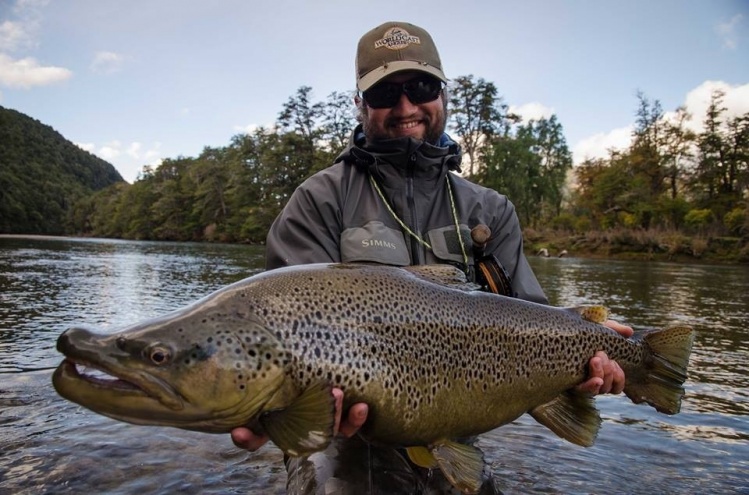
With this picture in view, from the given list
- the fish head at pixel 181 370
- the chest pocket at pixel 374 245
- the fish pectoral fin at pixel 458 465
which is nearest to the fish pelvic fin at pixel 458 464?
the fish pectoral fin at pixel 458 465

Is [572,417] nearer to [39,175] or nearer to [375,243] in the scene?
[375,243]

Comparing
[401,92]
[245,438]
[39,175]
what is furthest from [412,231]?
[39,175]

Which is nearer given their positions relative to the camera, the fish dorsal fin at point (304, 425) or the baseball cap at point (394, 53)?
the fish dorsal fin at point (304, 425)

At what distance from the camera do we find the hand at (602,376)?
2.82 metres

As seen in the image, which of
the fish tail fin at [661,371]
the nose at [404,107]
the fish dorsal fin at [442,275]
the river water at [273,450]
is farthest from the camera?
the river water at [273,450]

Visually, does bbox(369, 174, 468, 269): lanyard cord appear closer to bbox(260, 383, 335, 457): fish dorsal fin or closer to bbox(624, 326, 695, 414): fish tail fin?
bbox(624, 326, 695, 414): fish tail fin

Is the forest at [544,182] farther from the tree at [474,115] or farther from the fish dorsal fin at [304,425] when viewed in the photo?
the fish dorsal fin at [304,425]

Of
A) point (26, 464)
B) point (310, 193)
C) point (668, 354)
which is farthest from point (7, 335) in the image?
point (668, 354)

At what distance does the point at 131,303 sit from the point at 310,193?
10.5 metres

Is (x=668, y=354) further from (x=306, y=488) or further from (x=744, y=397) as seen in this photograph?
(x=744, y=397)

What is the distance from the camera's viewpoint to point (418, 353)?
233 cm

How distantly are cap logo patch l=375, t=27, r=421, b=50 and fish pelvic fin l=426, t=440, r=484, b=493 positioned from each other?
2.40 meters

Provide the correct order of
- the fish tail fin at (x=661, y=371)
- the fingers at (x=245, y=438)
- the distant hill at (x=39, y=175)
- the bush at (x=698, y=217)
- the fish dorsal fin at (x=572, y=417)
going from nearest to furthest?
the fingers at (x=245, y=438) → the fish dorsal fin at (x=572, y=417) → the fish tail fin at (x=661, y=371) → the bush at (x=698, y=217) → the distant hill at (x=39, y=175)

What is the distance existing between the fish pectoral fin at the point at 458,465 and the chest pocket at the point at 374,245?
3.58 ft
